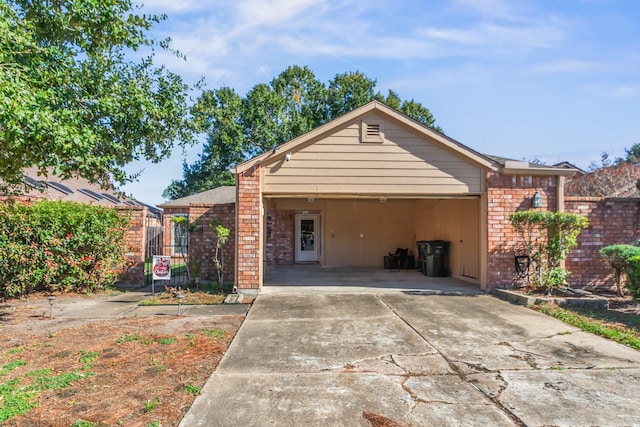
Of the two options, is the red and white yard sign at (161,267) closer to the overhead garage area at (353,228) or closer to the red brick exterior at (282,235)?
the overhead garage area at (353,228)

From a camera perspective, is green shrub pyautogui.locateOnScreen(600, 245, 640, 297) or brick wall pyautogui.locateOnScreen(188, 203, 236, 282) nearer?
green shrub pyautogui.locateOnScreen(600, 245, 640, 297)

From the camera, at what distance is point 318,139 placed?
8945mm

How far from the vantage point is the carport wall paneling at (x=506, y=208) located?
8992 mm

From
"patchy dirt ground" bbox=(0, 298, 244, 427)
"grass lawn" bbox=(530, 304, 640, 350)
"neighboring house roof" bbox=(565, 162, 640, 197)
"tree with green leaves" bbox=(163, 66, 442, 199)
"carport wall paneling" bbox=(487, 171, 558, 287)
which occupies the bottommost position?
"patchy dirt ground" bbox=(0, 298, 244, 427)

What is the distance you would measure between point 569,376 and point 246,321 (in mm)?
4343

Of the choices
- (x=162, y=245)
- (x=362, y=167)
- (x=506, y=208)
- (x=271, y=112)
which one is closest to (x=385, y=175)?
(x=362, y=167)

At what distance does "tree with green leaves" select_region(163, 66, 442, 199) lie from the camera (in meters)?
26.1

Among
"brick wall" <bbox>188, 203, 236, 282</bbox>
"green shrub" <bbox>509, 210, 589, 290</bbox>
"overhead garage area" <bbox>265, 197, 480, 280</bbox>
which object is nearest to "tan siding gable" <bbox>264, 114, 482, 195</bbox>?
"green shrub" <bbox>509, 210, 589, 290</bbox>

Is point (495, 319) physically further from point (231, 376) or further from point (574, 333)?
point (231, 376)

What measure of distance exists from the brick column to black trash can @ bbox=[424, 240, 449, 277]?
5926 mm

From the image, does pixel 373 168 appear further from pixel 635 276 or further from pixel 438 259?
pixel 635 276

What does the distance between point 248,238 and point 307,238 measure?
8.61 m

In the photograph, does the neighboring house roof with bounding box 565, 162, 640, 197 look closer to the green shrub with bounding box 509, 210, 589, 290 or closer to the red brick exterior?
the green shrub with bounding box 509, 210, 589, 290

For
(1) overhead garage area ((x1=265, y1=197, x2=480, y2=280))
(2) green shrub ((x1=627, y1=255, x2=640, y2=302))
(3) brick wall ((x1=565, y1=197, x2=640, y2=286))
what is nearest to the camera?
(2) green shrub ((x1=627, y1=255, x2=640, y2=302))
